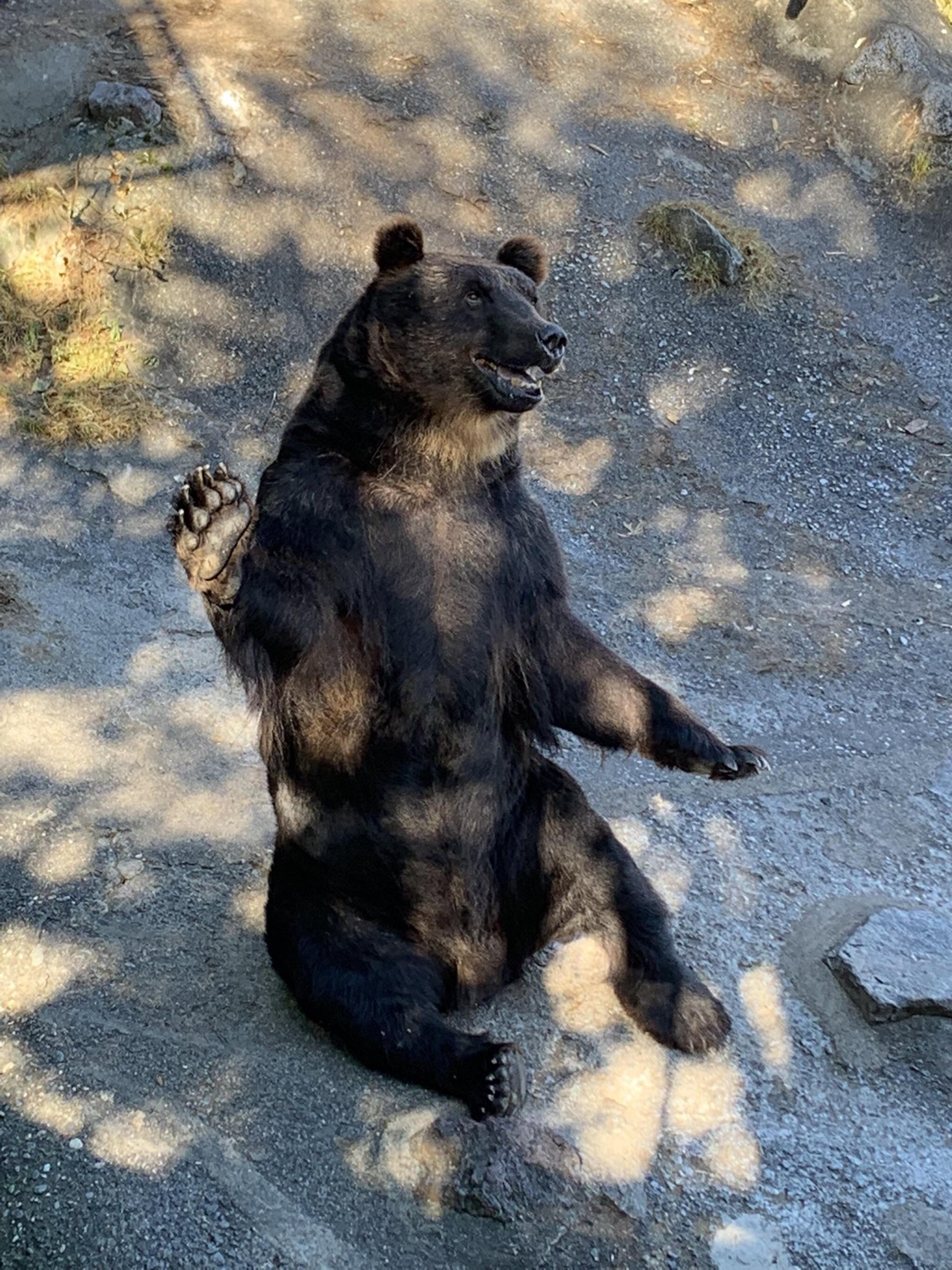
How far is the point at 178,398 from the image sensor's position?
30.1 ft

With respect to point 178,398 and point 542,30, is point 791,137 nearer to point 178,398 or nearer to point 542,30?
point 542,30

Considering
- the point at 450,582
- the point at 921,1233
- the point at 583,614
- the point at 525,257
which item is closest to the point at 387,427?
A: the point at 450,582

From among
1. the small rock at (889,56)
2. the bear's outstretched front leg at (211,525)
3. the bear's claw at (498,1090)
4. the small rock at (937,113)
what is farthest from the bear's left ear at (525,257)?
the small rock at (889,56)

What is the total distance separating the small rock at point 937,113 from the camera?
1139 cm

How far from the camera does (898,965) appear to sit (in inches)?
200

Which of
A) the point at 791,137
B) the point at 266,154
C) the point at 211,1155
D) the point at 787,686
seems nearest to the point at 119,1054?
the point at 211,1155

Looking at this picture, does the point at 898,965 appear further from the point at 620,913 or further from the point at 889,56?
the point at 889,56

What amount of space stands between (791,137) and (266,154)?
492cm

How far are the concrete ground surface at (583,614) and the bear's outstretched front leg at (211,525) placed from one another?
167 cm

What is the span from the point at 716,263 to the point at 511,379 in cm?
660

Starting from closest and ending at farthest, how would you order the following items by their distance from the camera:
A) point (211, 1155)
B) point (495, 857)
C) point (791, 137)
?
point (211, 1155)
point (495, 857)
point (791, 137)

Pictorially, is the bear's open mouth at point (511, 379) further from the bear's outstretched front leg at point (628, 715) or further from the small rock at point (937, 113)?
the small rock at point (937, 113)

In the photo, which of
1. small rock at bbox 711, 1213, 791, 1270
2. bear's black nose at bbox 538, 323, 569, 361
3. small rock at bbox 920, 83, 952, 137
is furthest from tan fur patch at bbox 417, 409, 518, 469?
small rock at bbox 920, 83, 952, 137

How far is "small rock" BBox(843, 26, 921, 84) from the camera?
11.6 m
